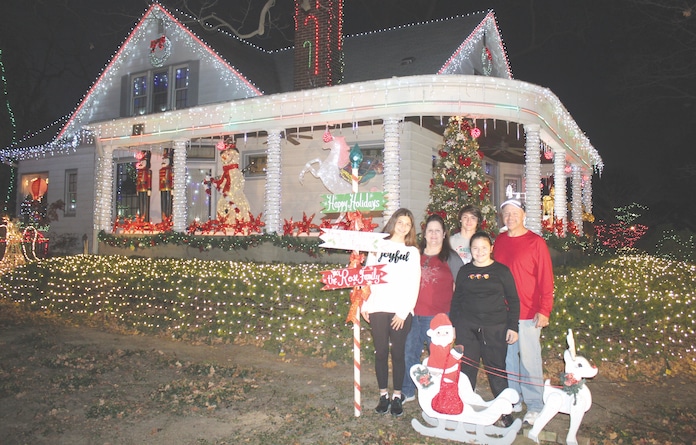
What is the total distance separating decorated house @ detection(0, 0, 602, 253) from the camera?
1015 centimetres

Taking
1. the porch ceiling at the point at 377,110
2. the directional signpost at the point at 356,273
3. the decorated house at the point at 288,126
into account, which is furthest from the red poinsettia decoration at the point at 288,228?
the directional signpost at the point at 356,273

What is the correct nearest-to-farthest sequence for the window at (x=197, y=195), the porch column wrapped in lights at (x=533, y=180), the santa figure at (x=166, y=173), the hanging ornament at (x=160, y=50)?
1. the porch column wrapped in lights at (x=533, y=180)
2. the santa figure at (x=166, y=173)
3. the hanging ornament at (x=160, y=50)
4. the window at (x=197, y=195)

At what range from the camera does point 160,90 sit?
50.9 ft

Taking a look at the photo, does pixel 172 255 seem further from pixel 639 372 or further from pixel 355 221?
pixel 639 372

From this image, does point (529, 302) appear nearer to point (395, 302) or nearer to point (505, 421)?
point (505, 421)

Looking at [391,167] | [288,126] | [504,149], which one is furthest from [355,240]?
[504,149]

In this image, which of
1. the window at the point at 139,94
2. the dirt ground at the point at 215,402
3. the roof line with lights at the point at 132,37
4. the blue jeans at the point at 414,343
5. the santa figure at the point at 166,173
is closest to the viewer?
the dirt ground at the point at 215,402

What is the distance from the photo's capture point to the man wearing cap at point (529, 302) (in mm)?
4410

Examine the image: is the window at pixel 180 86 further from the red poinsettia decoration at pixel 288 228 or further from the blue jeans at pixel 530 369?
the blue jeans at pixel 530 369

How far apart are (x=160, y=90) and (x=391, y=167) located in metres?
9.54

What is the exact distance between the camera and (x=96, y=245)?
546 inches

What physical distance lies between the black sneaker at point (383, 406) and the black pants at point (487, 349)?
2.62 feet

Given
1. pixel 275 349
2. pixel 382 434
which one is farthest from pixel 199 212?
pixel 382 434

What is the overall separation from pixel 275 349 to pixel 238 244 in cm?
478
